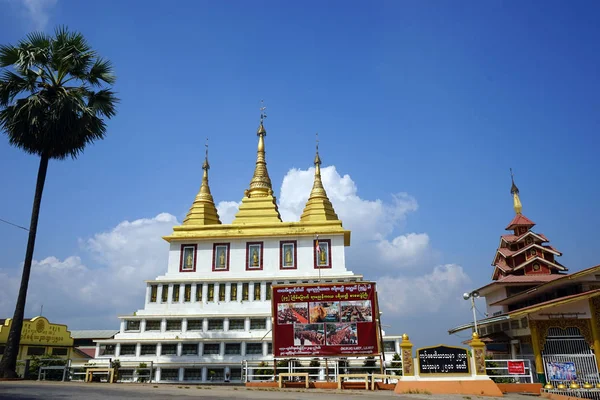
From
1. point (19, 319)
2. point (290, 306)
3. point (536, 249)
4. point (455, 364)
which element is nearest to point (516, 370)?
point (455, 364)

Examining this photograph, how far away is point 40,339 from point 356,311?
29202 mm

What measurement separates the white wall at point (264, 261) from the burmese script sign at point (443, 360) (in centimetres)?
1854

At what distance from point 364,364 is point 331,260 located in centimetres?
1022

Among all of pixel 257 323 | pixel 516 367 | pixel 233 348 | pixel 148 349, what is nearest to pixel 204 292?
pixel 257 323

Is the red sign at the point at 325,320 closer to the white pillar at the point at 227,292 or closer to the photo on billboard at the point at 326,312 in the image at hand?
the photo on billboard at the point at 326,312

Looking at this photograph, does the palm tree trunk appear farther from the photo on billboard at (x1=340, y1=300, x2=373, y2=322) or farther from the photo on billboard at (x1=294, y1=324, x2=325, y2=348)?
the photo on billboard at (x1=340, y1=300, x2=373, y2=322)

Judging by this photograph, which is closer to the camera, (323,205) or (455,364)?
(455,364)

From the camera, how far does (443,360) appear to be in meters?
20.8

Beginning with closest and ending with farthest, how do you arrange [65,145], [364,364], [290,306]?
1. [290,306]
2. [65,145]
3. [364,364]

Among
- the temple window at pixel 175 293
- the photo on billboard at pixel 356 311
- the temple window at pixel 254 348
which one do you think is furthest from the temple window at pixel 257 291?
the photo on billboard at pixel 356 311

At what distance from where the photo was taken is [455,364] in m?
20.7

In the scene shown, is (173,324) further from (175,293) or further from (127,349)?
(127,349)

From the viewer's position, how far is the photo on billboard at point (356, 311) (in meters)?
23.9

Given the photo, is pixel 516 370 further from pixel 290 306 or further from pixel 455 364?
pixel 290 306
